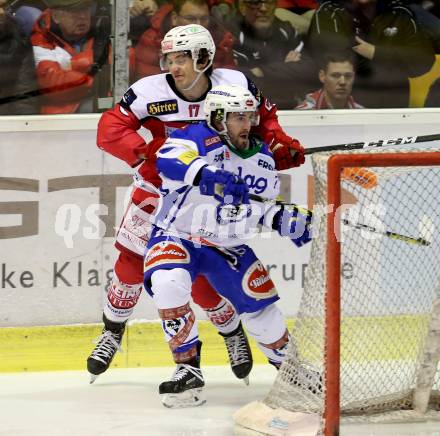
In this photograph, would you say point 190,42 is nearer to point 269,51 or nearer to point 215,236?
point 215,236

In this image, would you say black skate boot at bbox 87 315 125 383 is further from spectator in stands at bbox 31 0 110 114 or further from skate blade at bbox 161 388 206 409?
spectator in stands at bbox 31 0 110 114

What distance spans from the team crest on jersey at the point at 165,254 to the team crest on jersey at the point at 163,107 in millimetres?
567

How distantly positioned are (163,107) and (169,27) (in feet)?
3.26

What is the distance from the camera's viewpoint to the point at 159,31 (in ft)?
19.3

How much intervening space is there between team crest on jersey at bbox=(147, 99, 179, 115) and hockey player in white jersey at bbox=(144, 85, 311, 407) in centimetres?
35

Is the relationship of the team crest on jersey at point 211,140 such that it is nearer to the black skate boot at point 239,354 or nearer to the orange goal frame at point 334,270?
the orange goal frame at point 334,270

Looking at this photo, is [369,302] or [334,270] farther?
[369,302]

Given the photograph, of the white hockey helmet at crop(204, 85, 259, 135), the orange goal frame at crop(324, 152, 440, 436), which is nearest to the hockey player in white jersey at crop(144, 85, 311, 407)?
the white hockey helmet at crop(204, 85, 259, 135)

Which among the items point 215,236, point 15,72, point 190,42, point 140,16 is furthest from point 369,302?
point 15,72

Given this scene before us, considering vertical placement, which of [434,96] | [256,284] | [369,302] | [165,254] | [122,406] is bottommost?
[122,406]

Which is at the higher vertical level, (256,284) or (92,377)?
(256,284)

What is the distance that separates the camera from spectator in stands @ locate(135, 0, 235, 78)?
5883 mm

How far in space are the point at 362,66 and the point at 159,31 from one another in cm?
96

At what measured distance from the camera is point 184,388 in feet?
15.5
